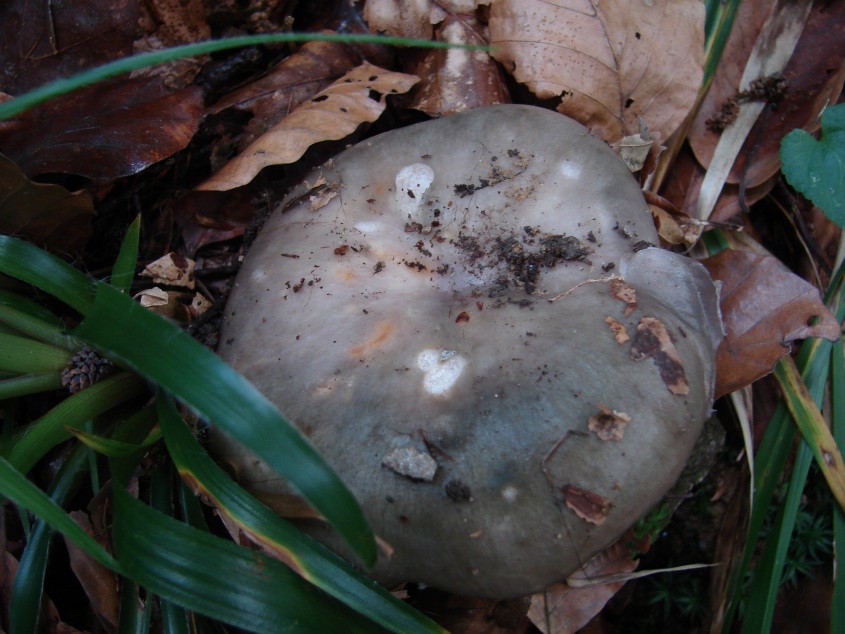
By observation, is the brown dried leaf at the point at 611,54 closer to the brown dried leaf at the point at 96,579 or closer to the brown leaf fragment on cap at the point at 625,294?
the brown leaf fragment on cap at the point at 625,294

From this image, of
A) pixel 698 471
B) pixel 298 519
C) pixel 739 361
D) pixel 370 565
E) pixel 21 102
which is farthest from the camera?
pixel 698 471

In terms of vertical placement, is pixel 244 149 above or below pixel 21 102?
below

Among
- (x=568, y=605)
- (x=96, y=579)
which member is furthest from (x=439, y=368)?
(x=96, y=579)

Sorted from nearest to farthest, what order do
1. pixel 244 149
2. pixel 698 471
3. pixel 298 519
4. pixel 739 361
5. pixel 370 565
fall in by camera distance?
pixel 370 565 → pixel 298 519 → pixel 739 361 → pixel 698 471 → pixel 244 149

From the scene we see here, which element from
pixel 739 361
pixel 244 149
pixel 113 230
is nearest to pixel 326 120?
pixel 244 149

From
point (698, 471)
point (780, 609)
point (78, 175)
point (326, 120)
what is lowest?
point (780, 609)

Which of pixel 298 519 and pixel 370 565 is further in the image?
pixel 298 519

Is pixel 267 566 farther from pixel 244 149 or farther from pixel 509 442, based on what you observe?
A: pixel 244 149
